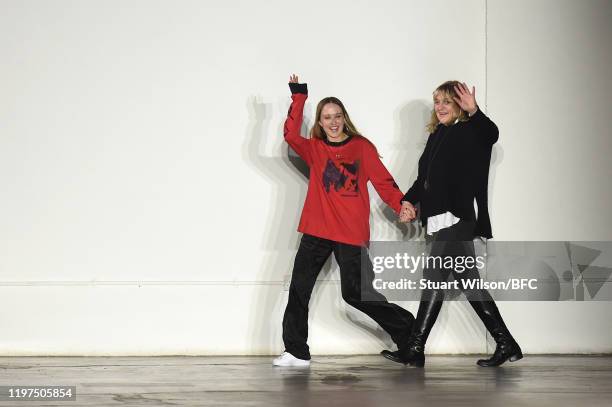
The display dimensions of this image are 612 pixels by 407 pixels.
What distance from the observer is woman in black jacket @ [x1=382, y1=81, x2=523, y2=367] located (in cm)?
395

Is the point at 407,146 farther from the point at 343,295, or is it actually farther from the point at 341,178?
the point at 343,295

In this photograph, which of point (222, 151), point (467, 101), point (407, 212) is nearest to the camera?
point (467, 101)

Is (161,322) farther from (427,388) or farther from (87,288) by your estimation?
(427,388)

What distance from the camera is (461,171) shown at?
4.03m

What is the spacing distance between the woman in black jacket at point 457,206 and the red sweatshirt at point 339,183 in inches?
8.2

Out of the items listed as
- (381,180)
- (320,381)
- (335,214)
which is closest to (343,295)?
(335,214)

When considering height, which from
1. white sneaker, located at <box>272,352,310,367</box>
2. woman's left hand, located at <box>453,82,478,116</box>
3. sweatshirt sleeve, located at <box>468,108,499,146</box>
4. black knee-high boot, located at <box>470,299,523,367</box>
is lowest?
white sneaker, located at <box>272,352,310,367</box>

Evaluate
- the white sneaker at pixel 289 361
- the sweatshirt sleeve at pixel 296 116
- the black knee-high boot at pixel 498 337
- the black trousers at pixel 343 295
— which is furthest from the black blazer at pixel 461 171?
the white sneaker at pixel 289 361

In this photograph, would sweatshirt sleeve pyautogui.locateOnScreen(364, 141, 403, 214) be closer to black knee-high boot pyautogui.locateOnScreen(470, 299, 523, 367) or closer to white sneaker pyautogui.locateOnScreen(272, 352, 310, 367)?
black knee-high boot pyautogui.locateOnScreen(470, 299, 523, 367)

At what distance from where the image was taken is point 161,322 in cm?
437

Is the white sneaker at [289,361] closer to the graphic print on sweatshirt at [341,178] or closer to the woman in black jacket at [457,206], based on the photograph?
the woman in black jacket at [457,206]

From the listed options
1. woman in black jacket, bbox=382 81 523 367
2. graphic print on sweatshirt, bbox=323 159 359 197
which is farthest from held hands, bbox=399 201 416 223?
graphic print on sweatshirt, bbox=323 159 359 197

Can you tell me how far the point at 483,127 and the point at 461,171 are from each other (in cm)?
24

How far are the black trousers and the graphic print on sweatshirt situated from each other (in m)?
0.26
